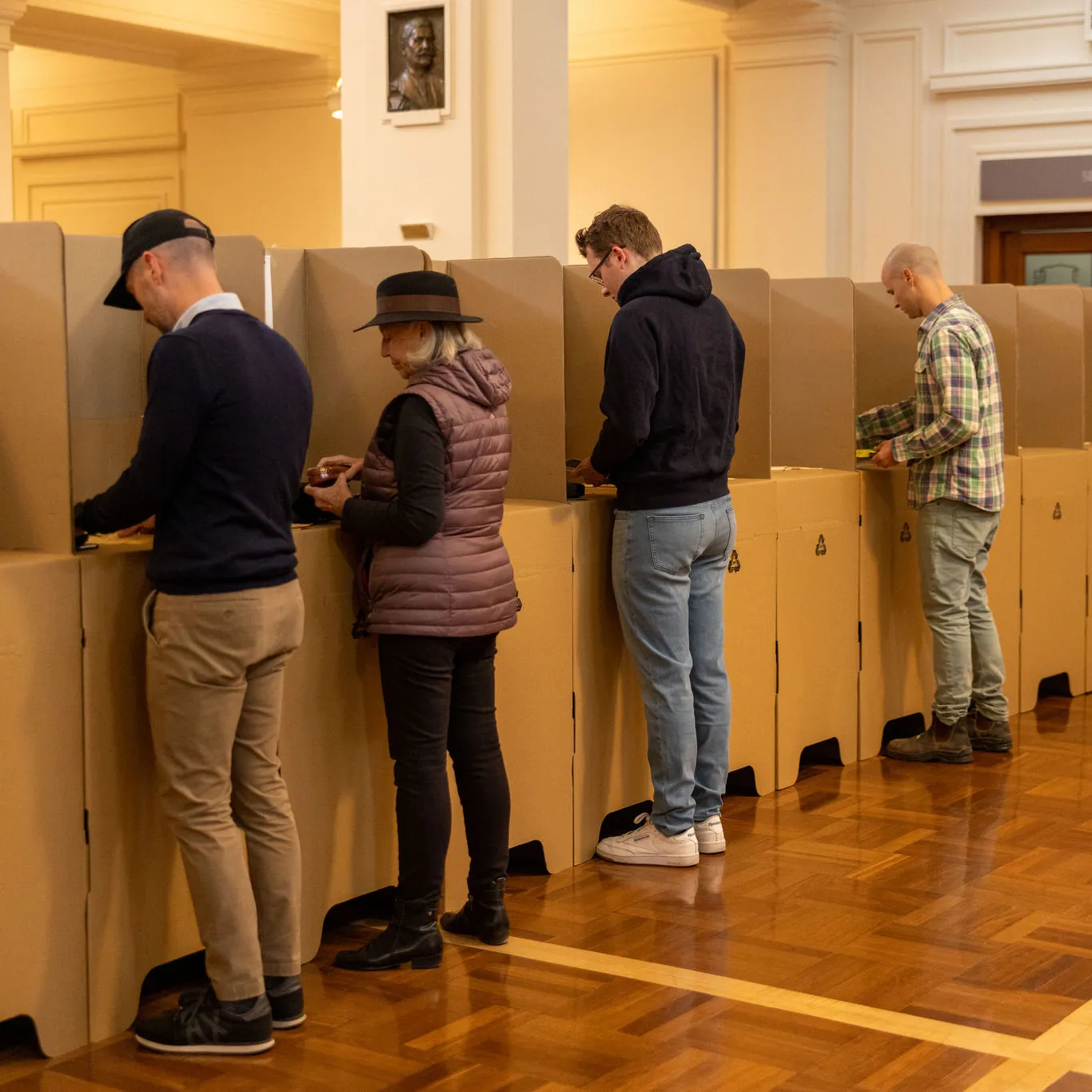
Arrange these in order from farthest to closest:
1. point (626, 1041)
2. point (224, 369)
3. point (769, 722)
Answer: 1. point (769, 722)
2. point (626, 1041)
3. point (224, 369)

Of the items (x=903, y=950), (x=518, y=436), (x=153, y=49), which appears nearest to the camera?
(x=903, y=950)

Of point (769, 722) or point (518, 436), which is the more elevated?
point (518, 436)

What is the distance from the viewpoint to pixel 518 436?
383 centimetres

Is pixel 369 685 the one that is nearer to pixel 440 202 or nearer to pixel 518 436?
pixel 518 436

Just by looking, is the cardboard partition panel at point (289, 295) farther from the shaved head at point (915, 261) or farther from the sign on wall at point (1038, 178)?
the sign on wall at point (1038, 178)

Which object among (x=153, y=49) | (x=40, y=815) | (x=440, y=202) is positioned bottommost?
(x=40, y=815)

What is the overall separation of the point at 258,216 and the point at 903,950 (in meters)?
8.50

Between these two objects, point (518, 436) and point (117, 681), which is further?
point (518, 436)

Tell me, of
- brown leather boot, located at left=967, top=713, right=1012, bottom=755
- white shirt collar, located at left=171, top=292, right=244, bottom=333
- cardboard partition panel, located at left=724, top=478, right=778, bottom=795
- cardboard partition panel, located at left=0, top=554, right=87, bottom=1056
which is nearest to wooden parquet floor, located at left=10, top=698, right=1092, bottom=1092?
cardboard partition panel, located at left=0, top=554, right=87, bottom=1056

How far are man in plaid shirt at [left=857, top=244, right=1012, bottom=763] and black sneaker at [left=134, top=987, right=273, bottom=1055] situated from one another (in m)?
2.63

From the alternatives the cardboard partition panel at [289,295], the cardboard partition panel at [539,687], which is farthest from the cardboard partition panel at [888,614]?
the cardboard partition panel at [289,295]

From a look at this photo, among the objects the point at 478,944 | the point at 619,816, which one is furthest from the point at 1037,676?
the point at 478,944

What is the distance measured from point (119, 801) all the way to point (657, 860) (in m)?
1.41

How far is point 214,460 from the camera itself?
8.57 ft
